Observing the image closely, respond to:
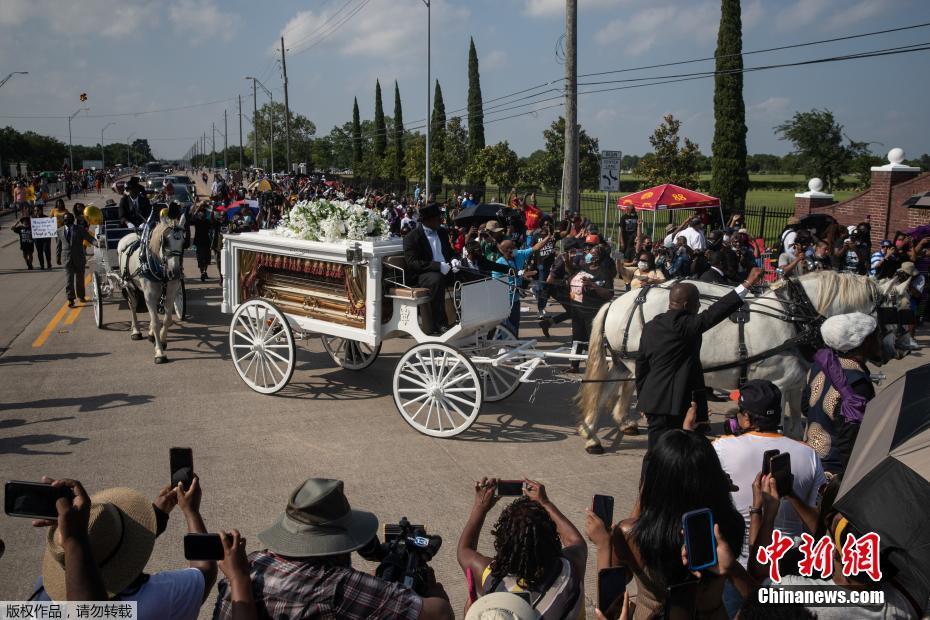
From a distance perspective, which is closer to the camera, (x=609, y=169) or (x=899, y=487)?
(x=899, y=487)

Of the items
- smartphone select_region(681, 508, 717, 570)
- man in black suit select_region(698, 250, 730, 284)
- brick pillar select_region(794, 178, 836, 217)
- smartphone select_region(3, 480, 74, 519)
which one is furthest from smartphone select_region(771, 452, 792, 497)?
brick pillar select_region(794, 178, 836, 217)

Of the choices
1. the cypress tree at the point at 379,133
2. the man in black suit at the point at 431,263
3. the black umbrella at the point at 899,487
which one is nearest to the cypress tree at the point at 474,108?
the cypress tree at the point at 379,133

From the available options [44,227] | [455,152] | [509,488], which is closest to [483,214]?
[44,227]

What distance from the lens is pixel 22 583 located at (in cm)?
474

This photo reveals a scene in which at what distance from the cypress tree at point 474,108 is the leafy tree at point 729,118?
1921cm

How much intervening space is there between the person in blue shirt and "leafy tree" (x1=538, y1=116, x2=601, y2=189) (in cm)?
2331

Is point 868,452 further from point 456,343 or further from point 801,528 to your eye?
point 456,343

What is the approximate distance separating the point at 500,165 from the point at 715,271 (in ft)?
93.4

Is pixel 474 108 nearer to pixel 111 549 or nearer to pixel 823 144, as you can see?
pixel 823 144

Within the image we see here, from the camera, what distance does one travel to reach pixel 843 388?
412 centimetres

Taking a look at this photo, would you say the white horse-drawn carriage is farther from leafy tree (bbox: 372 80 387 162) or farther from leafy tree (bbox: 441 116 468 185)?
leafy tree (bbox: 372 80 387 162)

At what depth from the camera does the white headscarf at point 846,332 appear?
14.0 feet

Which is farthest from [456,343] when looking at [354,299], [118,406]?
[118,406]

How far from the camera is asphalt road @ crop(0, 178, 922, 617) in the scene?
18.9 ft
